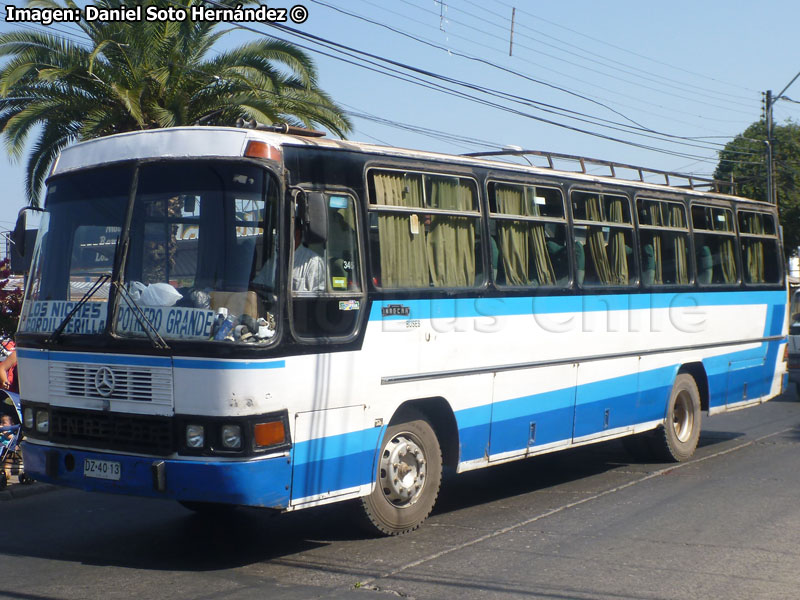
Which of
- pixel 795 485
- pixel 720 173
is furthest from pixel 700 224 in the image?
pixel 720 173

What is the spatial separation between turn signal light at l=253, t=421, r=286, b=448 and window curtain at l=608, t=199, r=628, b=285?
16.4 ft

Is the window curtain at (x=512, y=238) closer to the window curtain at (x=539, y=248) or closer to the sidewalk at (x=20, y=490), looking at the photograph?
the window curtain at (x=539, y=248)

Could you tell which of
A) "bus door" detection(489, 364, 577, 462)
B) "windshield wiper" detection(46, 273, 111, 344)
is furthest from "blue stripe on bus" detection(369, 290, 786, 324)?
"windshield wiper" detection(46, 273, 111, 344)

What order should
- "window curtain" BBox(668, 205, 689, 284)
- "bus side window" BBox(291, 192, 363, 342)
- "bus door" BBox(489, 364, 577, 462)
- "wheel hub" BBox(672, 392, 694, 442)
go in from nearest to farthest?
"bus side window" BBox(291, 192, 363, 342) → "bus door" BBox(489, 364, 577, 462) → "window curtain" BBox(668, 205, 689, 284) → "wheel hub" BBox(672, 392, 694, 442)

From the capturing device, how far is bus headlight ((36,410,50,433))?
7516mm

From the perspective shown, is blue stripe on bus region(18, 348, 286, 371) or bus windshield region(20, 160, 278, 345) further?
bus windshield region(20, 160, 278, 345)

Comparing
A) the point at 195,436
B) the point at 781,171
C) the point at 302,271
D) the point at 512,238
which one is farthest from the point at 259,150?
the point at 781,171

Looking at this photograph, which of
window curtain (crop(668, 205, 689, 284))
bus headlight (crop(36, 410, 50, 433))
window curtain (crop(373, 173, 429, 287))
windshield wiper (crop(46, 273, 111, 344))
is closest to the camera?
windshield wiper (crop(46, 273, 111, 344))

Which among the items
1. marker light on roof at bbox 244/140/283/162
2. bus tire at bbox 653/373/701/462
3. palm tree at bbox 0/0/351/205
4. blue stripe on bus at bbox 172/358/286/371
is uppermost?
palm tree at bbox 0/0/351/205

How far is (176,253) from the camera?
23.2 feet

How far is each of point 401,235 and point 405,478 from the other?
1.92 m

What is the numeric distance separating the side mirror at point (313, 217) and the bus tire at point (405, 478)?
179 centimetres

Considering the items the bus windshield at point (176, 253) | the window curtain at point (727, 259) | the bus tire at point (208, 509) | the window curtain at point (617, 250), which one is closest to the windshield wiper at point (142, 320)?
the bus windshield at point (176, 253)

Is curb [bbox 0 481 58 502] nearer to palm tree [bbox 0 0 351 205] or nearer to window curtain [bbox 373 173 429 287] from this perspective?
window curtain [bbox 373 173 429 287]
